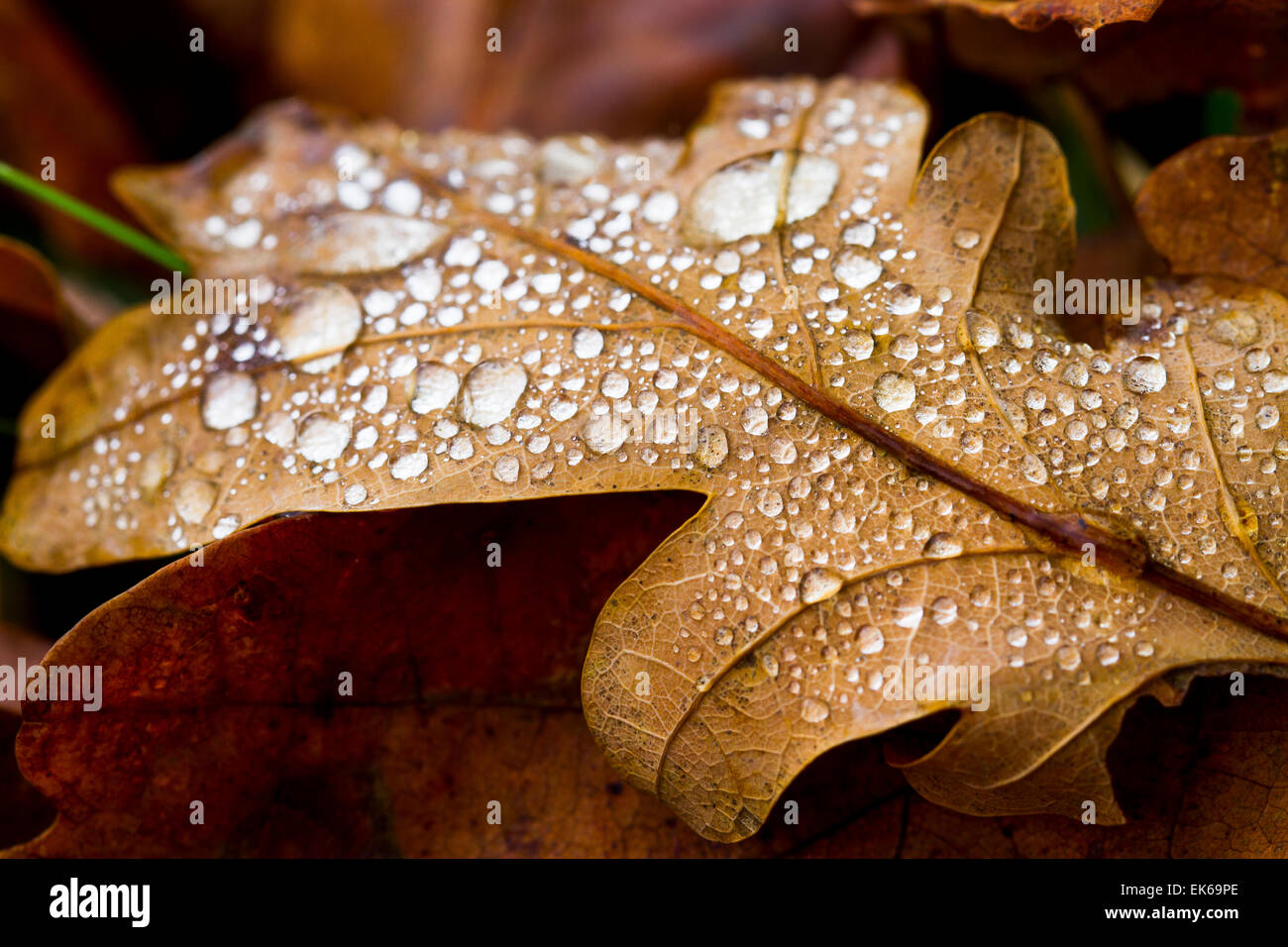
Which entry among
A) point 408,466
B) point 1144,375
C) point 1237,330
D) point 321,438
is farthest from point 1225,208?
point 321,438

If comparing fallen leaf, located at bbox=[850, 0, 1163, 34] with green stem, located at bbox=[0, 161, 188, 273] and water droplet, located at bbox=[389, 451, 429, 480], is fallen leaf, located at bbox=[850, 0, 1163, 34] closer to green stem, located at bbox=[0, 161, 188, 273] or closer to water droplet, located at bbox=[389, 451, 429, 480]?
water droplet, located at bbox=[389, 451, 429, 480]

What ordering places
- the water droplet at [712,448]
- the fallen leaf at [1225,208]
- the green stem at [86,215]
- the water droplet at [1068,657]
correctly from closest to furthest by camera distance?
the water droplet at [1068,657]
the water droplet at [712,448]
the fallen leaf at [1225,208]
the green stem at [86,215]

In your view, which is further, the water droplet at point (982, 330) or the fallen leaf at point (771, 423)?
the water droplet at point (982, 330)

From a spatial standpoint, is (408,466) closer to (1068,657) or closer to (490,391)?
(490,391)

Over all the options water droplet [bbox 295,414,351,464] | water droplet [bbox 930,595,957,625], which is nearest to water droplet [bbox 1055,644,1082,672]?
water droplet [bbox 930,595,957,625]

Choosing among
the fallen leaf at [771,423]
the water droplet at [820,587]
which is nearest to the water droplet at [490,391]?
the fallen leaf at [771,423]

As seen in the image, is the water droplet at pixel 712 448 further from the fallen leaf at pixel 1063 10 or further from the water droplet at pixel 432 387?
the fallen leaf at pixel 1063 10

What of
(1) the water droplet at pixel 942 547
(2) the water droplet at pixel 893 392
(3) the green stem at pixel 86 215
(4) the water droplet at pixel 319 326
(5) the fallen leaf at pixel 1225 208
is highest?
(3) the green stem at pixel 86 215

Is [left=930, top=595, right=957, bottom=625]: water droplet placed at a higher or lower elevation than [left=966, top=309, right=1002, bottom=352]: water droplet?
lower

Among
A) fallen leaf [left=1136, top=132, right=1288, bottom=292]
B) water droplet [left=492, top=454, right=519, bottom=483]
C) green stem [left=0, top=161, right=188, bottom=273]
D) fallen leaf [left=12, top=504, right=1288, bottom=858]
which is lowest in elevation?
fallen leaf [left=12, top=504, right=1288, bottom=858]

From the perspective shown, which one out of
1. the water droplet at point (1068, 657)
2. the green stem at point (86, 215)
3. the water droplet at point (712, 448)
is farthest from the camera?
the green stem at point (86, 215)
